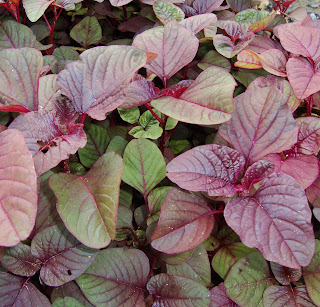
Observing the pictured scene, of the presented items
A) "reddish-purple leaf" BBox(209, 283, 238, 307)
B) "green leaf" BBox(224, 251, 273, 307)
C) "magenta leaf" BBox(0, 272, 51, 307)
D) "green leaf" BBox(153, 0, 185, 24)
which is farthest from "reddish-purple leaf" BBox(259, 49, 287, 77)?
"magenta leaf" BBox(0, 272, 51, 307)

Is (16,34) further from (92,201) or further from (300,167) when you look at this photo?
(300,167)

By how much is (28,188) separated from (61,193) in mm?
150

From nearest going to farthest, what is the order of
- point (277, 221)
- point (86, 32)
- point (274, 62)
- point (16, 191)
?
point (16, 191) → point (277, 221) → point (274, 62) → point (86, 32)

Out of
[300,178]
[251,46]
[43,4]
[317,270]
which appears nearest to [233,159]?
[300,178]

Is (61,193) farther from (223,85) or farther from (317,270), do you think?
(317,270)

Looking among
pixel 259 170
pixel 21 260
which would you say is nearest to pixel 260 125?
pixel 259 170

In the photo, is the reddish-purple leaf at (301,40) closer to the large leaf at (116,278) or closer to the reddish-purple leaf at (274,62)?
Result: the reddish-purple leaf at (274,62)

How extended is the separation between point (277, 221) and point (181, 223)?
0.23 m

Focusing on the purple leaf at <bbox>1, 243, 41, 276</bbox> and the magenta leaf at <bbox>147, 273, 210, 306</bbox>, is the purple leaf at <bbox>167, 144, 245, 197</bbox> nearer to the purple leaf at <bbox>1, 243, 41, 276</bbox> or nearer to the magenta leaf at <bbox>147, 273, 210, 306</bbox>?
the magenta leaf at <bbox>147, 273, 210, 306</bbox>

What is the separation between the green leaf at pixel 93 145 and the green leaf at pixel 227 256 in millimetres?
493

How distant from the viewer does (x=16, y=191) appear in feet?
1.97

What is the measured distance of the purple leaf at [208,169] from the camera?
0.77 metres

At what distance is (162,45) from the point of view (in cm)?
96

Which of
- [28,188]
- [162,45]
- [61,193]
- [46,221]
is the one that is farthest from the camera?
[162,45]
